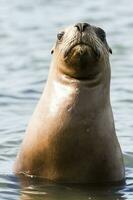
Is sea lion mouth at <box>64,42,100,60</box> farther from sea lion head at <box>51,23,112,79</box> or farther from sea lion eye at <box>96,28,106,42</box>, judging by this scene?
sea lion eye at <box>96,28,106,42</box>

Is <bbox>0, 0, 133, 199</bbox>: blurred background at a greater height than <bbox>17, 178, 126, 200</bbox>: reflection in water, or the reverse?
<bbox>0, 0, 133, 199</bbox>: blurred background

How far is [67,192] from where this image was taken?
8805mm

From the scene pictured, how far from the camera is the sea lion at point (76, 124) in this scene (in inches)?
343

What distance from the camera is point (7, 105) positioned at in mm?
12477

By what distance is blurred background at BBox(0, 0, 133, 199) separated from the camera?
431 inches

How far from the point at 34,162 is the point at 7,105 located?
3.72 metres

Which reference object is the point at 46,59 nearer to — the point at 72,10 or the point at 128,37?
the point at 128,37

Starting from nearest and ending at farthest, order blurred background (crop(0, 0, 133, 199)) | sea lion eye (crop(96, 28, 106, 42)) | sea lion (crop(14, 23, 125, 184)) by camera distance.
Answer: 1. sea lion (crop(14, 23, 125, 184))
2. sea lion eye (crop(96, 28, 106, 42))
3. blurred background (crop(0, 0, 133, 199))

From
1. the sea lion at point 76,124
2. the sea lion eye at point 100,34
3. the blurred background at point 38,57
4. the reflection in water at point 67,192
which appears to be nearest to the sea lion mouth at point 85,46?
the sea lion at point 76,124

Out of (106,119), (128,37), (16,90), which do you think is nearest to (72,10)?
(128,37)

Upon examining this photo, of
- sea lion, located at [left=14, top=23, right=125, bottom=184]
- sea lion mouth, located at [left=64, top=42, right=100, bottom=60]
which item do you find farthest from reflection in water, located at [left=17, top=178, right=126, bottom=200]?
sea lion mouth, located at [left=64, top=42, right=100, bottom=60]

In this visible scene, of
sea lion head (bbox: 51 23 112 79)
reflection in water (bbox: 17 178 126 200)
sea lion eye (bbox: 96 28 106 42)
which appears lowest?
reflection in water (bbox: 17 178 126 200)

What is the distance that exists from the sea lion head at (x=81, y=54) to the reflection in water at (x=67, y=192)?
0.99 metres

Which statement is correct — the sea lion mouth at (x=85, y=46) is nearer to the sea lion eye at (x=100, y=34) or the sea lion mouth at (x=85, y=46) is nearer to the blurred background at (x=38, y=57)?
the sea lion eye at (x=100, y=34)
